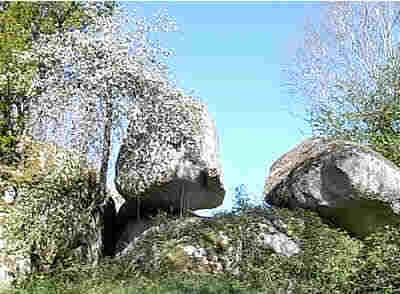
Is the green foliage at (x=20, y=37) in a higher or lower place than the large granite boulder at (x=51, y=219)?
higher

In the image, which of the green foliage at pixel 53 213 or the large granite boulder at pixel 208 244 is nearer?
the large granite boulder at pixel 208 244

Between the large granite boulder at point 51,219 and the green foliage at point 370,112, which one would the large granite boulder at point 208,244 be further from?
the green foliage at point 370,112

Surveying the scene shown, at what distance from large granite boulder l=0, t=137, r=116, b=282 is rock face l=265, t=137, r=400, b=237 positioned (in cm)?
301

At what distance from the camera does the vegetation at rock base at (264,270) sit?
22.9 ft

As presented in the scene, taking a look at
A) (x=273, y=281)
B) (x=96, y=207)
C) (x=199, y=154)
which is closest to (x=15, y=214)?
(x=96, y=207)

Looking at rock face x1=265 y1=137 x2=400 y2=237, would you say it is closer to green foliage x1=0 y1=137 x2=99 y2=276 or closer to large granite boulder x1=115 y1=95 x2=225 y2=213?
large granite boulder x1=115 y1=95 x2=225 y2=213

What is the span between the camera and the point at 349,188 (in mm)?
9953

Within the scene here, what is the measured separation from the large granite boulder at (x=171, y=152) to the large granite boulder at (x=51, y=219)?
0.73m

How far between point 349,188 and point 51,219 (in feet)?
14.0

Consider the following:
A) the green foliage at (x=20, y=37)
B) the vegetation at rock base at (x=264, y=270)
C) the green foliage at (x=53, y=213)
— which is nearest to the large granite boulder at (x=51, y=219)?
the green foliage at (x=53, y=213)

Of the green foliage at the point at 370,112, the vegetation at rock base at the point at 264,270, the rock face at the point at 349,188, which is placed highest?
the green foliage at the point at 370,112

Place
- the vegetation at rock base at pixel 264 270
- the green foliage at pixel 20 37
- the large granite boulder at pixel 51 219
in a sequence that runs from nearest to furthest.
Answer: the vegetation at rock base at pixel 264 270, the large granite boulder at pixel 51 219, the green foliage at pixel 20 37

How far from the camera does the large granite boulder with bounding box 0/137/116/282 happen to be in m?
Answer: 9.55

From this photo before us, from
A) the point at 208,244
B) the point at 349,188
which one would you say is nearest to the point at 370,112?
the point at 349,188
